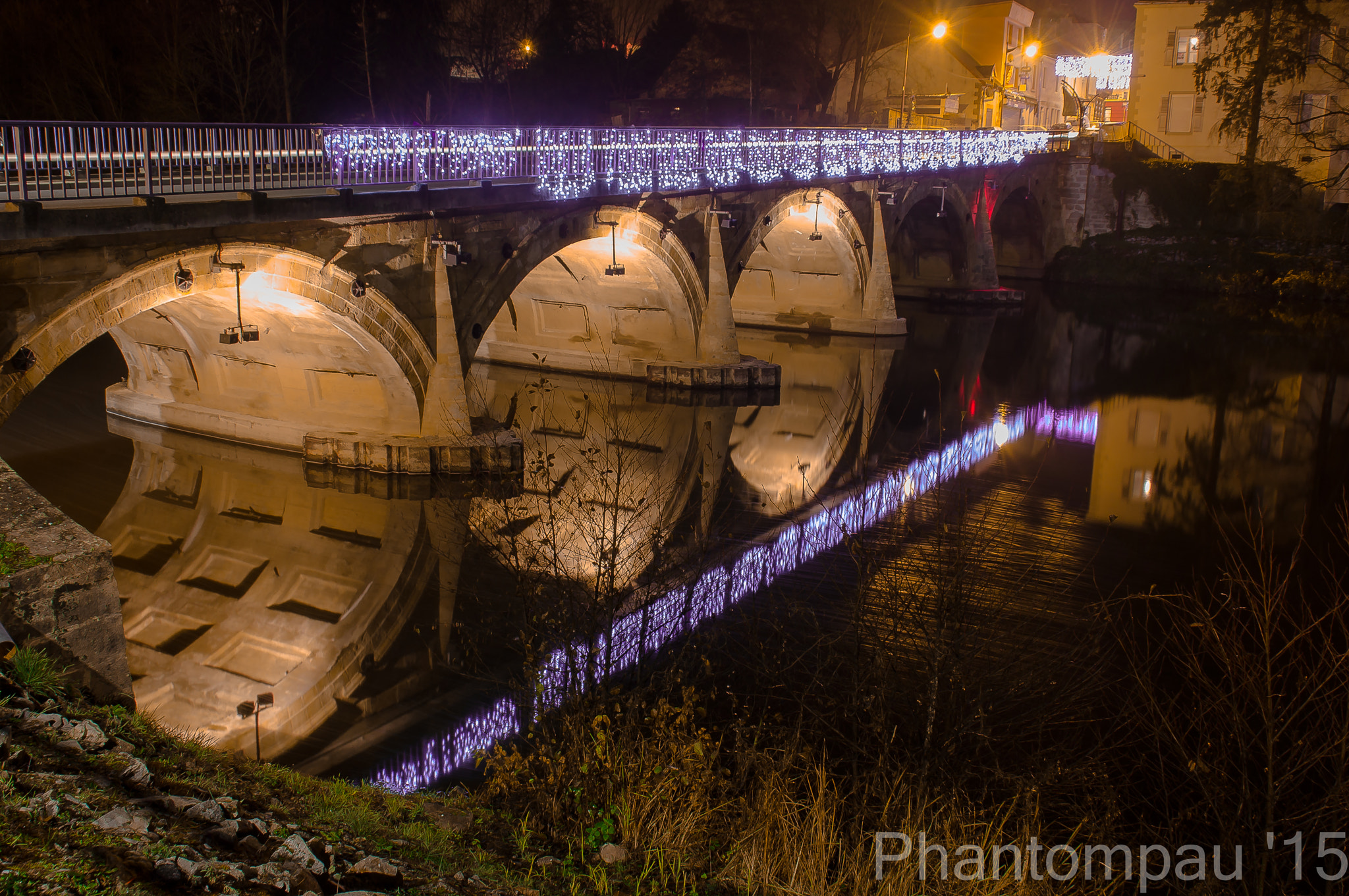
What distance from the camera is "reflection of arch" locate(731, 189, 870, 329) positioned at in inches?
1331

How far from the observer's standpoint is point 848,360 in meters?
31.8

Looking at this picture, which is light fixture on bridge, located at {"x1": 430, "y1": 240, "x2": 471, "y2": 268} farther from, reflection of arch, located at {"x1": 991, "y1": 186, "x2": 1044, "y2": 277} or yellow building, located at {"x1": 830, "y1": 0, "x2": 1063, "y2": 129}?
yellow building, located at {"x1": 830, "y1": 0, "x2": 1063, "y2": 129}

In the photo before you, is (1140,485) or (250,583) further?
(1140,485)

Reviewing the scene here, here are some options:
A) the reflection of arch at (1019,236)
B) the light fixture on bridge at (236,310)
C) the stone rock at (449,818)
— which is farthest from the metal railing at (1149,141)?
the stone rock at (449,818)

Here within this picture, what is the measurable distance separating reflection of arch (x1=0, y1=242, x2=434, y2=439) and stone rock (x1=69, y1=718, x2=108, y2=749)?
24.4 ft

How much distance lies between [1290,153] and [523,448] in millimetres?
44315

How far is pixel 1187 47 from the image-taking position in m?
53.6

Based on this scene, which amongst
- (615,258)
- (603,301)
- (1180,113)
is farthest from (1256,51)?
(615,258)

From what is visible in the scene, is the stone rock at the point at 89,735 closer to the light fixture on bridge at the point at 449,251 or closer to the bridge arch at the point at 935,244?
the light fixture on bridge at the point at 449,251

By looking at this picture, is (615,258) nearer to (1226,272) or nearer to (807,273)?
(807,273)

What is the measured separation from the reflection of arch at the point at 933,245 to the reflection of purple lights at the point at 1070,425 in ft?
62.3

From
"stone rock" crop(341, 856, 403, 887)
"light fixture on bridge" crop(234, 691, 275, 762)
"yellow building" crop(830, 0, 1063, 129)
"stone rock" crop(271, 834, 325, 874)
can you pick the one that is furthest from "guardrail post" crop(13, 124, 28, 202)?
"yellow building" crop(830, 0, 1063, 129)

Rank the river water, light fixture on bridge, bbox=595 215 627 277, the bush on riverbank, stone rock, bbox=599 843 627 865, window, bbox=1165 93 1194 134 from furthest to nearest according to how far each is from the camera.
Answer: window, bbox=1165 93 1194 134 < the bush on riverbank < light fixture on bridge, bbox=595 215 627 277 < the river water < stone rock, bbox=599 843 627 865

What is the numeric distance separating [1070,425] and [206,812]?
908 inches
